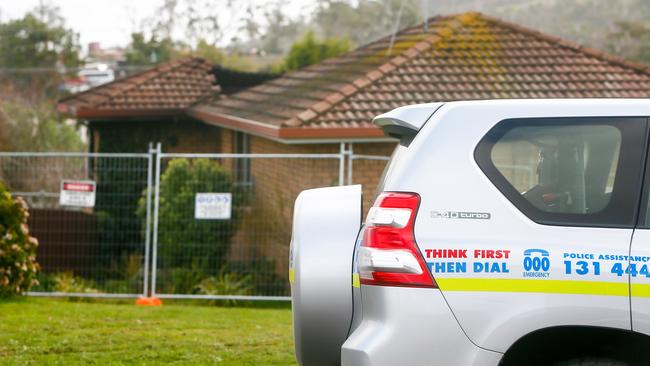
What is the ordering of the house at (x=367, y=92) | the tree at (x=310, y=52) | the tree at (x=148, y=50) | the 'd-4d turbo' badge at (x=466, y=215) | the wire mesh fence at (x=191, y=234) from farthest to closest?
1. the tree at (x=148, y=50)
2. the tree at (x=310, y=52)
3. the house at (x=367, y=92)
4. the wire mesh fence at (x=191, y=234)
5. the 'd-4d turbo' badge at (x=466, y=215)

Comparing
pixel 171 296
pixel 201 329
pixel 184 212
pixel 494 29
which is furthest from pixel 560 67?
pixel 201 329

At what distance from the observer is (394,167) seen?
4895 mm

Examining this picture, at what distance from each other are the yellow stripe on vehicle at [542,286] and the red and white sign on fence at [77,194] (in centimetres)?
935

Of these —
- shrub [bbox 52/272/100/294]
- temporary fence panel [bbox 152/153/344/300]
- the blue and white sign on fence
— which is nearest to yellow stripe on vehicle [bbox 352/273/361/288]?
the blue and white sign on fence

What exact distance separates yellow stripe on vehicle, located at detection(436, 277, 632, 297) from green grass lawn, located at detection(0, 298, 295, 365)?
388 cm

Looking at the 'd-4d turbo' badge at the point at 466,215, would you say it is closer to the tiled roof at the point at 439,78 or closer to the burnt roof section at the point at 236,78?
the tiled roof at the point at 439,78

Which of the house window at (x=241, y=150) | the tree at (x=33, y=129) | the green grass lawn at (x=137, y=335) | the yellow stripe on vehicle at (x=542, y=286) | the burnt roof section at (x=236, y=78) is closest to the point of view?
the yellow stripe on vehicle at (x=542, y=286)

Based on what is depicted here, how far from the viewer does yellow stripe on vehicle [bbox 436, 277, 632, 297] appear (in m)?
4.46

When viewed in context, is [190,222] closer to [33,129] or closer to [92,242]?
[92,242]

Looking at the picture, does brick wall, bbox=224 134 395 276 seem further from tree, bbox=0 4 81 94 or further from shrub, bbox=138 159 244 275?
tree, bbox=0 4 81 94

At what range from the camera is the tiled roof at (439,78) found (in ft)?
53.6

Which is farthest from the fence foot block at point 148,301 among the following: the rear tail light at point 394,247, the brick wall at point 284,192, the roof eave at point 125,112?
the roof eave at point 125,112

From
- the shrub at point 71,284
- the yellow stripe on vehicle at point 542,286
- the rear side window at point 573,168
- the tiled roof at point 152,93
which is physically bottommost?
the shrub at point 71,284

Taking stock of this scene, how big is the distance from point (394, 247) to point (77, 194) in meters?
9.39
